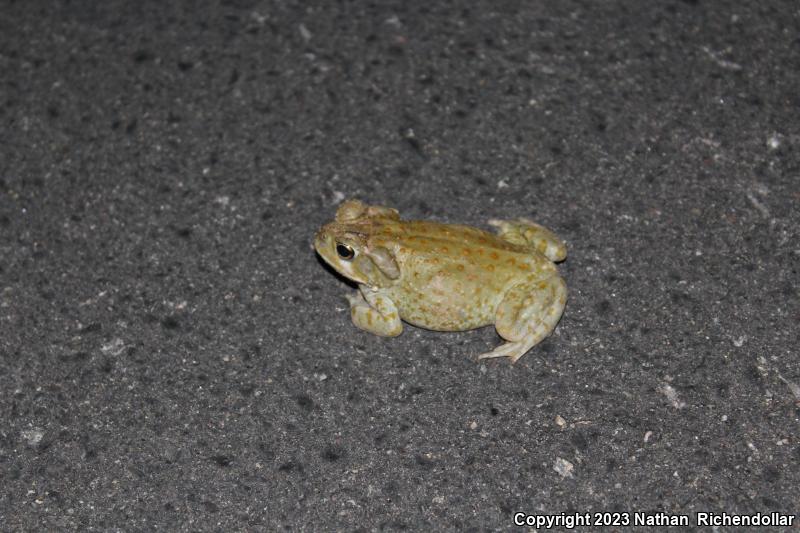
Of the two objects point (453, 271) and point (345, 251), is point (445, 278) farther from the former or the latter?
point (345, 251)

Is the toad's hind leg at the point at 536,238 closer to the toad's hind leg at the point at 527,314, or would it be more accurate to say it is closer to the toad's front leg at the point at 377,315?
the toad's hind leg at the point at 527,314

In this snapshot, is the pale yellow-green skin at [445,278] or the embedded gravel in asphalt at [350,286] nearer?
the embedded gravel in asphalt at [350,286]

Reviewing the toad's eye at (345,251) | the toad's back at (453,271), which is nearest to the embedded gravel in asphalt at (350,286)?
the toad's back at (453,271)

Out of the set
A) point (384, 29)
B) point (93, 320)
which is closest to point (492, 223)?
point (384, 29)

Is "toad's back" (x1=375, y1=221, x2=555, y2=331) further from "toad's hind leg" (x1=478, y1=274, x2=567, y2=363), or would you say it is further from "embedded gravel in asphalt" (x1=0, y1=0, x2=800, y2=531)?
"embedded gravel in asphalt" (x1=0, y1=0, x2=800, y2=531)

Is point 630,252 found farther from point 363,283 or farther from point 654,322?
point 363,283

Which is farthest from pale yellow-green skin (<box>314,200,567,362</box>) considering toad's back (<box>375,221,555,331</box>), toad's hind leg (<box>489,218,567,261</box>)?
toad's hind leg (<box>489,218,567,261</box>)

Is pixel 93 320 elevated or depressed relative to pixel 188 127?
depressed
